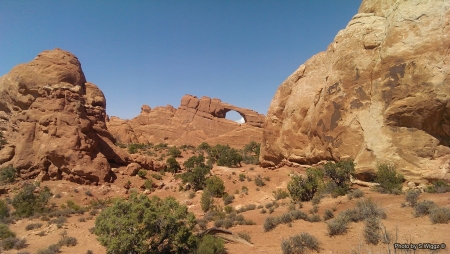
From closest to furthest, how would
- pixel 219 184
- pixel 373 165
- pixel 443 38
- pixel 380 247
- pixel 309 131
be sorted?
pixel 380 247, pixel 443 38, pixel 373 165, pixel 309 131, pixel 219 184

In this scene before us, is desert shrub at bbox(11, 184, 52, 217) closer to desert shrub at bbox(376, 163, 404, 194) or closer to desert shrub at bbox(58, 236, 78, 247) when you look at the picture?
desert shrub at bbox(58, 236, 78, 247)

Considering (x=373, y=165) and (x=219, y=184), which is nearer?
(x=373, y=165)

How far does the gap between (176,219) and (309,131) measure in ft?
38.4

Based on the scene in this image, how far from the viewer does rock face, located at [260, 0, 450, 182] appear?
11.0 m

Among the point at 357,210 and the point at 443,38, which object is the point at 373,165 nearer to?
the point at 357,210

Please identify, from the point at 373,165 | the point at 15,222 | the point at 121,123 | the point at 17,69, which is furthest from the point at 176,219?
the point at 121,123

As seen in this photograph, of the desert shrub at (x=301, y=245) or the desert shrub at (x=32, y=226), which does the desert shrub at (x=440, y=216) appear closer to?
the desert shrub at (x=301, y=245)

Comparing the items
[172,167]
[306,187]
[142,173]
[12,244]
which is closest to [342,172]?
[306,187]

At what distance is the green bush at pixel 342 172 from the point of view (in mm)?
12289

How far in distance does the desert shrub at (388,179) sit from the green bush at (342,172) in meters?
1.19

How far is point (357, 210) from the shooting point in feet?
27.7

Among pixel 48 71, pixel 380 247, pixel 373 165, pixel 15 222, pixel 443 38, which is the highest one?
pixel 48 71

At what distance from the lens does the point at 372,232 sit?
652 cm

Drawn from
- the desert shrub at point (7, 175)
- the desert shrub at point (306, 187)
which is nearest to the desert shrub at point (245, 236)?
the desert shrub at point (306, 187)
